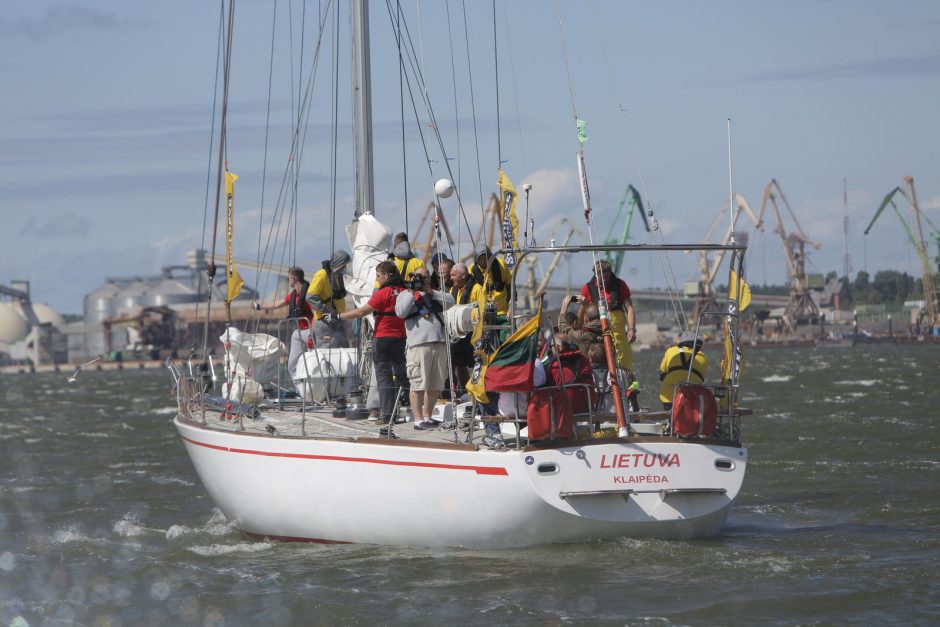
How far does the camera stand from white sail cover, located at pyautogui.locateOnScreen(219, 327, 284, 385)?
12773 millimetres

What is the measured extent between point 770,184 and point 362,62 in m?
122

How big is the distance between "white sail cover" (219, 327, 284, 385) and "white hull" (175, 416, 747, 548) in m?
2.62

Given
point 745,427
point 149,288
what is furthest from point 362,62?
point 149,288

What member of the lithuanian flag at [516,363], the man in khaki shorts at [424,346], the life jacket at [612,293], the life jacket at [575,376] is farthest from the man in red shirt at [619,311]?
the lithuanian flag at [516,363]

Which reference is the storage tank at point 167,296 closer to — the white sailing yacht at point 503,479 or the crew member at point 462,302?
the crew member at point 462,302

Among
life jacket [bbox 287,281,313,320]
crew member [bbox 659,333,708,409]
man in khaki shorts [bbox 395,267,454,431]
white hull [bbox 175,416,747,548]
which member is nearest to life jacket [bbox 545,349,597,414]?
white hull [bbox 175,416,747,548]

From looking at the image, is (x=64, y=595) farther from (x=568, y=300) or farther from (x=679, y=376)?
(x=679, y=376)

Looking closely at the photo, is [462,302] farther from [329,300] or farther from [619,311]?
[329,300]

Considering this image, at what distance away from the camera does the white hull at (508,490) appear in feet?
29.4

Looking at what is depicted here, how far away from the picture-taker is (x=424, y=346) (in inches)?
417

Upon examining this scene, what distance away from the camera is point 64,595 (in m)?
9.62

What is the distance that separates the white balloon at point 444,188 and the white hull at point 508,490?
283 centimetres

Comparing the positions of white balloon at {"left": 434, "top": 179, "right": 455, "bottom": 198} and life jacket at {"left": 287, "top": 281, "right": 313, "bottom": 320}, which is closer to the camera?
white balloon at {"left": 434, "top": 179, "right": 455, "bottom": 198}

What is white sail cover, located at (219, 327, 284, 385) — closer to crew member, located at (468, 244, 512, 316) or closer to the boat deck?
the boat deck
